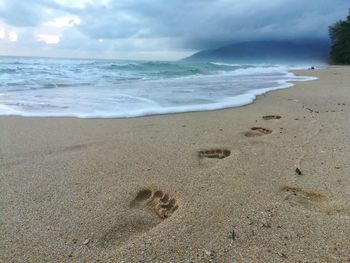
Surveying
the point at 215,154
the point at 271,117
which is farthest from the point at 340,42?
the point at 215,154

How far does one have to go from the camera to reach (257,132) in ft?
13.6

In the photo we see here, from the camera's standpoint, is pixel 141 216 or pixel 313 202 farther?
pixel 313 202

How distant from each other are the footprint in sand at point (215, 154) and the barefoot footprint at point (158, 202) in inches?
35.9

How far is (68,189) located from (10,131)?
7.20 feet

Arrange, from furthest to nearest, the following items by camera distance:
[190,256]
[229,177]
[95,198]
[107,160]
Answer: [107,160] < [229,177] < [95,198] < [190,256]

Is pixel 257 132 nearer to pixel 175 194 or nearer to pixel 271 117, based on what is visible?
pixel 271 117

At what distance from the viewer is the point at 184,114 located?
5359mm

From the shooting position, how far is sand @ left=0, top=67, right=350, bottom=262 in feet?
5.65

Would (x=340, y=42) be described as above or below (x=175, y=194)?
above

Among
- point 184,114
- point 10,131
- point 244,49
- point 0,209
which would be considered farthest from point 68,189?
point 244,49

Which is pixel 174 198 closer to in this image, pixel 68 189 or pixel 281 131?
pixel 68 189

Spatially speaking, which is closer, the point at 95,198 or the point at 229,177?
the point at 95,198

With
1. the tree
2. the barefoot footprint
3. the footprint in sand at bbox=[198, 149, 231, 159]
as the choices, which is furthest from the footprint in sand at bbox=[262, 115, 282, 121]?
the tree

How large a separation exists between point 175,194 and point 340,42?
178 feet
